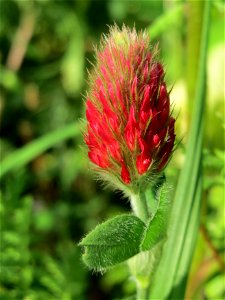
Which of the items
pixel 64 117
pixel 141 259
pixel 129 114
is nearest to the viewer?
pixel 129 114

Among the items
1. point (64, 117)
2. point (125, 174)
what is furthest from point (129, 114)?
point (64, 117)

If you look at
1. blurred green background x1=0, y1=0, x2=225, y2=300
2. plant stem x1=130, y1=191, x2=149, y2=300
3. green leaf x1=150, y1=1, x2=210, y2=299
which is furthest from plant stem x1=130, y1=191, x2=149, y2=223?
blurred green background x1=0, y1=0, x2=225, y2=300

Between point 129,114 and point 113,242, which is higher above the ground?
point 129,114

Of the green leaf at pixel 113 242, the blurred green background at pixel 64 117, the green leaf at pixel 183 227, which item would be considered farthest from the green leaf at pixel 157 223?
the blurred green background at pixel 64 117

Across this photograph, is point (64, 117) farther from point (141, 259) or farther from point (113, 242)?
point (113, 242)

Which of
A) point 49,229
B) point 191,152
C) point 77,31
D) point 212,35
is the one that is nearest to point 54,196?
point 49,229

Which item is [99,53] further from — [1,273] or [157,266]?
[1,273]

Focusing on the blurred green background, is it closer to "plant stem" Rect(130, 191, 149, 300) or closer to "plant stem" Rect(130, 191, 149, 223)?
"plant stem" Rect(130, 191, 149, 300)
